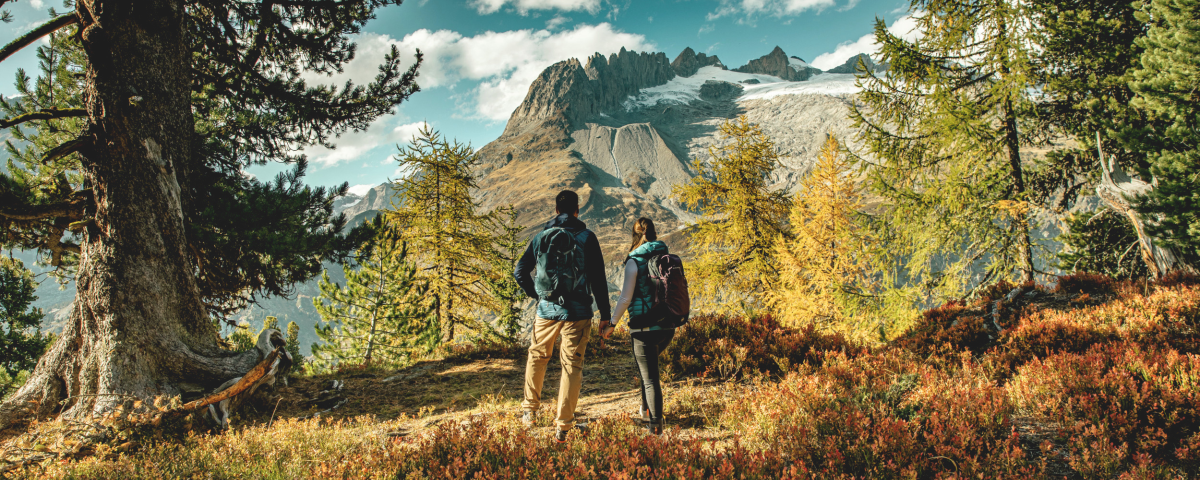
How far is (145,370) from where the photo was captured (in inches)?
209

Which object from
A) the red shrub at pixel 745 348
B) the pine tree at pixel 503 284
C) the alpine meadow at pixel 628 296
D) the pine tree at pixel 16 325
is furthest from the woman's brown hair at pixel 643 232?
the pine tree at pixel 16 325

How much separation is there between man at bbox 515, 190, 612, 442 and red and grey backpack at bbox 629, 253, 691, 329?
36 cm

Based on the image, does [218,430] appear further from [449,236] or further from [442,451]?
[449,236]

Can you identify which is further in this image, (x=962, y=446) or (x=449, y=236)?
(x=449, y=236)

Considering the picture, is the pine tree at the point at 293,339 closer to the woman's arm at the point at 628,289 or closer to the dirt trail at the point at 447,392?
the dirt trail at the point at 447,392

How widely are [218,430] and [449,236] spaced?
8511mm

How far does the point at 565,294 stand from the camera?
4168mm

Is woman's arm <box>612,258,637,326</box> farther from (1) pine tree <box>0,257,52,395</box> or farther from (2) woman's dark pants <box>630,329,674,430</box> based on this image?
(1) pine tree <box>0,257,52,395</box>

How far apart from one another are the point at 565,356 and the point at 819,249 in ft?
36.3

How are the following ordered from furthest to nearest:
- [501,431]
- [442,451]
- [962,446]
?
[501,431]
[442,451]
[962,446]

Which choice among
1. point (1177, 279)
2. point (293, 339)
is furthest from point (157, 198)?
point (1177, 279)

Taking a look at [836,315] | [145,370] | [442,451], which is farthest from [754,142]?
[145,370]

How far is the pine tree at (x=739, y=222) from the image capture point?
14047 millimetres

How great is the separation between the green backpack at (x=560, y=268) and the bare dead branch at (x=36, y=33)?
663 centimetres
